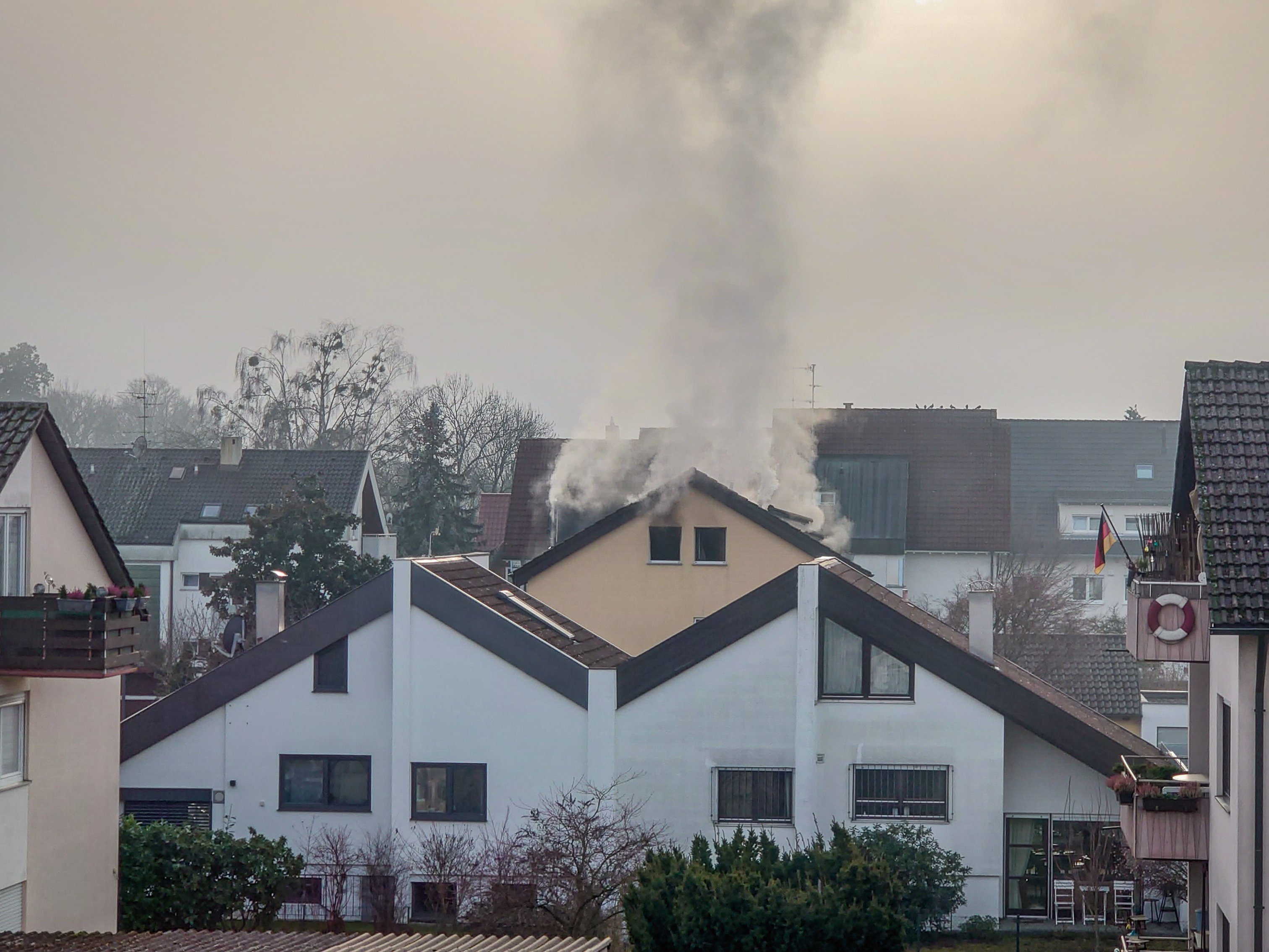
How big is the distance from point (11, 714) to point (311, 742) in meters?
7.73

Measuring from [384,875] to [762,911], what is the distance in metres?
13.4

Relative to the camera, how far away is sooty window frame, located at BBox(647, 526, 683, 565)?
3922cm

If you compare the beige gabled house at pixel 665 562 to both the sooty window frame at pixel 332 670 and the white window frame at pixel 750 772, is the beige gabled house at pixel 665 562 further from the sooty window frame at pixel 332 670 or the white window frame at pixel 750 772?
the white window frame at pixel 750 772

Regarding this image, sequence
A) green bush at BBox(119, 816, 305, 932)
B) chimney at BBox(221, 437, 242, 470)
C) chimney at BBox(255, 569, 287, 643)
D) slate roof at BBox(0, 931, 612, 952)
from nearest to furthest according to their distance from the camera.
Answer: slate roof at BBox(0, 931, 612, 952), green bush at BBox(119, 816, 305, 932), chimney at BBox(255, 569, 287, 643), chimney at BBox(221, 437, 242, 470)

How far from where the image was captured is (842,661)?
28031mm

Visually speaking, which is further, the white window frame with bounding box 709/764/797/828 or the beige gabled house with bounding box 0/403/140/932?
the white window frame with bounding box 709/764/797/828

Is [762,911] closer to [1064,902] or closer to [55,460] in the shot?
[55,460]

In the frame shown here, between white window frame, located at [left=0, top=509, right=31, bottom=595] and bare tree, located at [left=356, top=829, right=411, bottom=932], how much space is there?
8117 mm

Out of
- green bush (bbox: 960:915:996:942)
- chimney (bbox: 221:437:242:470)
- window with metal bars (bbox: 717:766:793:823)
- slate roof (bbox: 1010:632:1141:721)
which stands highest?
chimney (bbox: 221:437:242:470)

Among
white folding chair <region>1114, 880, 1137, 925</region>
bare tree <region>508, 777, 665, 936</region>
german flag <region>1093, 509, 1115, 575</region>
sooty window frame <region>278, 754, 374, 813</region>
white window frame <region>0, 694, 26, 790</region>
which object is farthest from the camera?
sooty window frame <region>278, 754, 374, 813</region>

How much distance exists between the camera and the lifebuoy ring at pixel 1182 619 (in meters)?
18.8

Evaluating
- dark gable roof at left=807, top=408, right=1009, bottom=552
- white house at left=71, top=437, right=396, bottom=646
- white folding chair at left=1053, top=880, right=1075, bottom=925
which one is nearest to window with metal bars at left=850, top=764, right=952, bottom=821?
white folding chair at left=1053, top=880, right=1075, bottom=925

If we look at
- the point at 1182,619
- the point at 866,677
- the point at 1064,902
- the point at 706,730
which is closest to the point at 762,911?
the point at 1182,619

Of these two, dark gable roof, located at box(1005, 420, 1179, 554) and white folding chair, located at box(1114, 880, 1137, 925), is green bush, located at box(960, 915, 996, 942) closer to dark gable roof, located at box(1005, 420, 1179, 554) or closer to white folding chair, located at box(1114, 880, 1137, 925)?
white folding chair, located at box(1114, 880, 1137, 925)
